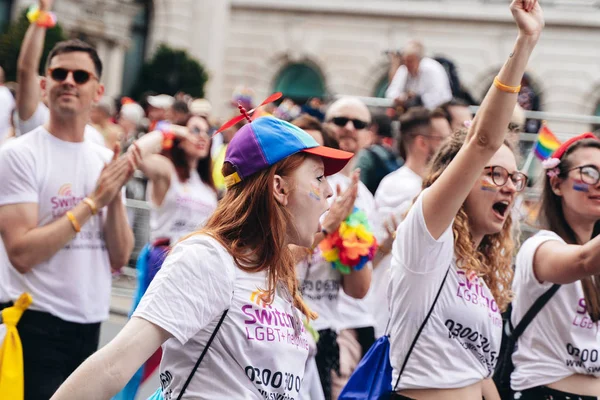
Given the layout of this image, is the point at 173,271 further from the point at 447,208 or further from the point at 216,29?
the point at 216,29

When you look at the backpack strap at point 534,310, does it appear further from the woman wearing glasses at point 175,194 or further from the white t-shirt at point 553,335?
the woman wearing glasses at point 175,194

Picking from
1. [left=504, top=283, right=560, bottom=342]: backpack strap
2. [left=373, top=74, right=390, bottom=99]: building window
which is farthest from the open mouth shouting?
[left=373, top=74, right=390, bottom=99]: building window

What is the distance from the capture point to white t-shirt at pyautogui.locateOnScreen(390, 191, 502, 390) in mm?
3602

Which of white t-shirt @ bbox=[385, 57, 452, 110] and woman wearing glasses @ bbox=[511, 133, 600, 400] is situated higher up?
white t-shirt @ bbox=[385, 57, 452, 110]

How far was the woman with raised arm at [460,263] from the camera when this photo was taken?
3.32 meters

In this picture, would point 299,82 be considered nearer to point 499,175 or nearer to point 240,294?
point 499,175

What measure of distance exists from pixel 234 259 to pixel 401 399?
1182 mm

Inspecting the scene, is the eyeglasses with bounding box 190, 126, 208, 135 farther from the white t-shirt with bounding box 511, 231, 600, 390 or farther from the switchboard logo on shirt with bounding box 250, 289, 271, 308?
the switchboard logo on shirt with bounding box 250, 289, 271, 308

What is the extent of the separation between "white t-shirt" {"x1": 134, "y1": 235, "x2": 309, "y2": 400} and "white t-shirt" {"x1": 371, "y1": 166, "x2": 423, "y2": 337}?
128 inches

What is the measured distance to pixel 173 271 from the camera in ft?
9.11

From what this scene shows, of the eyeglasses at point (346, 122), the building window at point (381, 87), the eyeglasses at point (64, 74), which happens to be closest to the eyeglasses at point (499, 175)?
the eyeglasses at point (64, 74)

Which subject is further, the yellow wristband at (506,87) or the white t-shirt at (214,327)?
the yellow wristband at (506,87)

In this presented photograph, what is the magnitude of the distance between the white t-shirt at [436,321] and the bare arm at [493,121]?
0.80ft

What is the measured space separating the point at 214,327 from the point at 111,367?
393 mm
